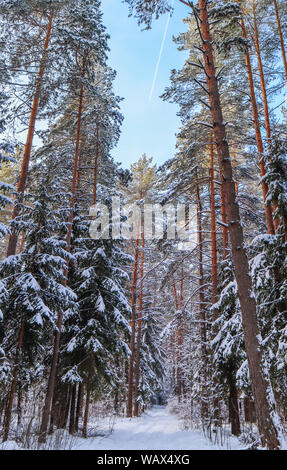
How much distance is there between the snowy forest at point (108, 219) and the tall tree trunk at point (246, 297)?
0.07 feet

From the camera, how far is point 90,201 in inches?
472

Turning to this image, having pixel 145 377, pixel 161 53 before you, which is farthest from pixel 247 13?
pixel 145 377

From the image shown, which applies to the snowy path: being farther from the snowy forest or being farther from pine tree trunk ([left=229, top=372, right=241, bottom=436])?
pine tree trunk ([left=229, top=372, right=241, bottom=436])

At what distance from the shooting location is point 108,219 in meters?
10.7

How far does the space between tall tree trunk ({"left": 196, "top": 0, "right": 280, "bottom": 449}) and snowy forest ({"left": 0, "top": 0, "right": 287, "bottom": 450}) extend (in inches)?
0.9

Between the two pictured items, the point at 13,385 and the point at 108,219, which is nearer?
the point at 13,385

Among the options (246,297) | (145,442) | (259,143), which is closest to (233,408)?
(145,442)

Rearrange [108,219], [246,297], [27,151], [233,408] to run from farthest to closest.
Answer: [108,219] < [27,151] < [233,408] < [246,297]

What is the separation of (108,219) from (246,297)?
22.3 ft

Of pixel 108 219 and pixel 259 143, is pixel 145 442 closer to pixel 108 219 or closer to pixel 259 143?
pixel 108 219

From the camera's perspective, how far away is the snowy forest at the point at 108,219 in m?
6.34

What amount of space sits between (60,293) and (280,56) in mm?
11150

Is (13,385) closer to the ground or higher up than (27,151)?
closer to the ground

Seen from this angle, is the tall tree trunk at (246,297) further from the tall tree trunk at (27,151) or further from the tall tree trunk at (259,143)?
the tall tree trunk at (27,151)
